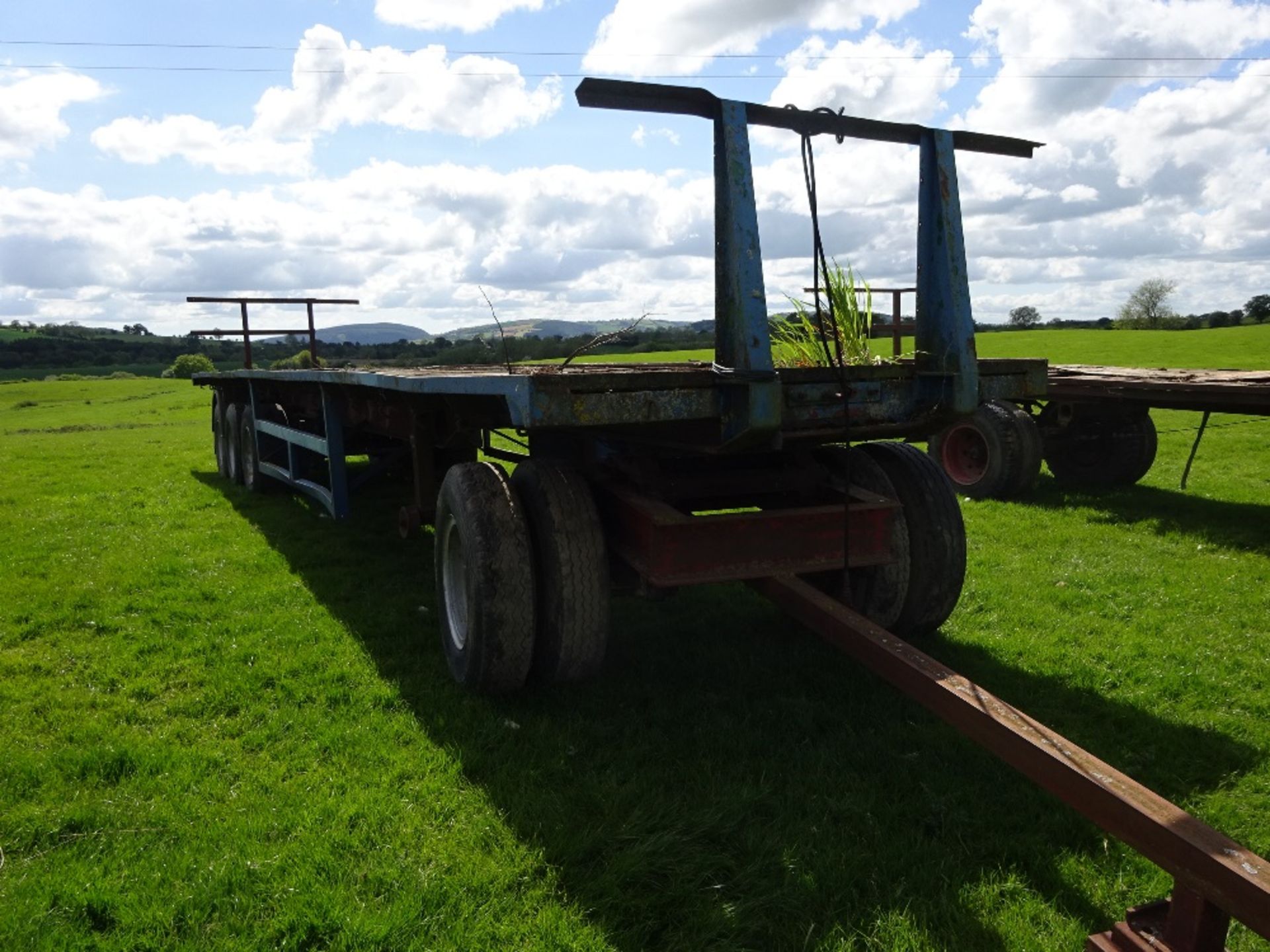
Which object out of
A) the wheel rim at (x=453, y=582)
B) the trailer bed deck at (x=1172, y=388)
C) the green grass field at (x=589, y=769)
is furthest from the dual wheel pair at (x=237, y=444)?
the trailer bed deck at (x=1172, y=388)

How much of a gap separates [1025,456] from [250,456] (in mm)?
7783

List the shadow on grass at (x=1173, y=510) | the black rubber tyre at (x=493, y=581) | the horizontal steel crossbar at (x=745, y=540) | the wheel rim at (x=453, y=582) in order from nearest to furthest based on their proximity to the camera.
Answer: the horizontal steel crossbar at (x=745, y=540)
the black rubber tyre at (x=493, y=581)
the wheel rim at (x=453, y=582)
the shadow on grass at (x=1173, y=510)

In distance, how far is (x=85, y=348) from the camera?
76188mm

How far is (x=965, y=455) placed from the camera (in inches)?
365

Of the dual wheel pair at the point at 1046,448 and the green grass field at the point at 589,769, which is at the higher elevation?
the dual wheel pair at the point at 1046,448

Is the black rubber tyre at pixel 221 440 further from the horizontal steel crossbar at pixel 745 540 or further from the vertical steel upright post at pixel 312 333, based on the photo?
the horizontal steel crossbar at pixel 745 540

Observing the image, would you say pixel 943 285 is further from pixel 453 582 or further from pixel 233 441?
pixel 233 441

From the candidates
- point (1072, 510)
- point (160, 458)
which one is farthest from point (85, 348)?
point (1072, 510)

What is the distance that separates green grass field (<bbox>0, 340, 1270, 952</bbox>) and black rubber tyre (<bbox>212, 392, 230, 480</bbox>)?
4658 millimetres

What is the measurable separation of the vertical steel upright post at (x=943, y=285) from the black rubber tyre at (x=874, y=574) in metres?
0.66

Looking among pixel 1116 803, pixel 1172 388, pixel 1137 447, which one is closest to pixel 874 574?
pixel 1116 803

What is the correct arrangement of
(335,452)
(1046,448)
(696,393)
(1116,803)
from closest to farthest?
(1116,803)
(696,393)
(335,452)
(1046,448)

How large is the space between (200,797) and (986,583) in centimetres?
458

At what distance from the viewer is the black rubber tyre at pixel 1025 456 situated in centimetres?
845
